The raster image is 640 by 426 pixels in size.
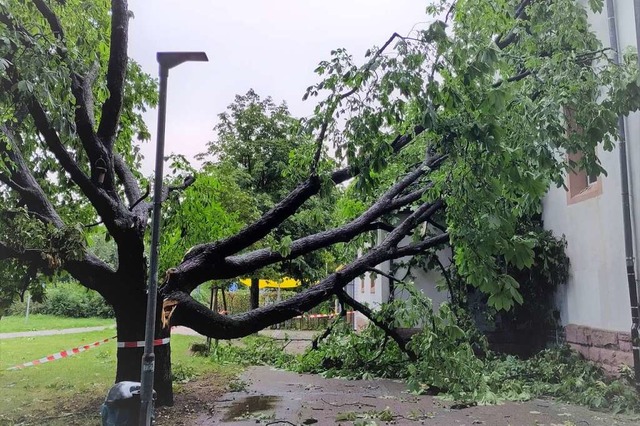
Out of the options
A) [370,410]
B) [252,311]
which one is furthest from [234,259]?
[370,410]

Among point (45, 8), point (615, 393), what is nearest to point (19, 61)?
point (45, 8)

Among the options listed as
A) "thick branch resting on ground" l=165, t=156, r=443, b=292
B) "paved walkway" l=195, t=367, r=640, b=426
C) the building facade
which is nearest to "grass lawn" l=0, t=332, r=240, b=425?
"paved walkway" l=195, t=367, r=640, b=426

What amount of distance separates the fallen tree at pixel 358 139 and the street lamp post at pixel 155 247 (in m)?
1.15

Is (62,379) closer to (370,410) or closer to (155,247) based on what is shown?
(370,410)

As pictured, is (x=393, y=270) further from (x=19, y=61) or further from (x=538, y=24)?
(x=19, y=61)

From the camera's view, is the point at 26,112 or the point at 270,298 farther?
the point at 270,298

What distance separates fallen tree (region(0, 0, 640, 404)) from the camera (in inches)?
216

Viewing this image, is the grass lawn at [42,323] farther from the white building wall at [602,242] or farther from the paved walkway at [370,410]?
the white building wall at [602,242]

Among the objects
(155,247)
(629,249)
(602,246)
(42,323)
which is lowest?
(42,323)

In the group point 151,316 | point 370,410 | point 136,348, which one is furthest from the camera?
point 370,410

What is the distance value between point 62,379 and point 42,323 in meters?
18.0

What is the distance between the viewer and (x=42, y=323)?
2684 centimetres

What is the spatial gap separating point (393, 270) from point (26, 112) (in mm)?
10660

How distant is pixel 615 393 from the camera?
8617 mm
